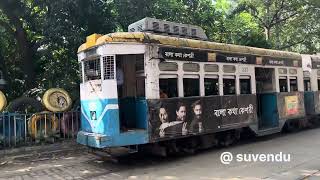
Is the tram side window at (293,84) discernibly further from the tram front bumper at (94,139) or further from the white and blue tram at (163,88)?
the tram front bumper at (94,139)

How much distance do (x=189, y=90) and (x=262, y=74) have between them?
14.4 ft

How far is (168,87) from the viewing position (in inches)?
380

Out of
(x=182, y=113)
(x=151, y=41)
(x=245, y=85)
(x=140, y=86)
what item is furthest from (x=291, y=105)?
(x=151, y=41)

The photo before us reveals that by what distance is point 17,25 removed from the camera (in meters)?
15.8

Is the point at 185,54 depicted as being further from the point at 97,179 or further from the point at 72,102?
the point at 72,102

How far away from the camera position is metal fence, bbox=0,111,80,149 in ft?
37.3

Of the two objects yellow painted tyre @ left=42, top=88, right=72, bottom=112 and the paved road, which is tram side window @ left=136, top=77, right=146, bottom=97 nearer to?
the paved road

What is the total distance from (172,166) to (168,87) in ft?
5.91

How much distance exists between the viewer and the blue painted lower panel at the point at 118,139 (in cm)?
876

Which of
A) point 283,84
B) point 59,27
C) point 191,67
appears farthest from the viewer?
point 283,84

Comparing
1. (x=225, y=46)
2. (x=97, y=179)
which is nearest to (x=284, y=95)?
(x=225, y=46)

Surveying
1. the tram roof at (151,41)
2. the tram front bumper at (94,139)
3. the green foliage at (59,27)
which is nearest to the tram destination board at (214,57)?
the tram roof at (151,41)

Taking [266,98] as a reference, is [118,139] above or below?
below

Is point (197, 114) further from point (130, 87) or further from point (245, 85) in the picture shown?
point (245, 85)
